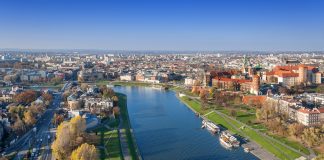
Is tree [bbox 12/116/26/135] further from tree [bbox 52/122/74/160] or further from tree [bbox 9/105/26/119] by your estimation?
tree [bbox 52/122/74/160]

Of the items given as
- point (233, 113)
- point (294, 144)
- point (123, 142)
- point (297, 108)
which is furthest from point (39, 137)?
point (297, 108)

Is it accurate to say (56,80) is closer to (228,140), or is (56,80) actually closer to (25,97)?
(25,97)

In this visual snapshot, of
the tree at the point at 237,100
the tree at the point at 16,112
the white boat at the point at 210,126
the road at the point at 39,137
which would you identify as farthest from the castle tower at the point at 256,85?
the tree at the point at 16,112

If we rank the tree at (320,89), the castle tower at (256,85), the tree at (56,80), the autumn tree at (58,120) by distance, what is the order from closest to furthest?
the autumn tree at (58,120) < the castle tower at (256,85) < the tree at (320,89) < the tree at (56,80)

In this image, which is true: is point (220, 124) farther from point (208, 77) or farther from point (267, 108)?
point (208, 77)

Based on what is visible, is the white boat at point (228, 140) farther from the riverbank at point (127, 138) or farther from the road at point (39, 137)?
the road at point (39, 137)

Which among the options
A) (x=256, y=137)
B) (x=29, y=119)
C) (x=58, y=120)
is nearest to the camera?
(x=256, y=137)
